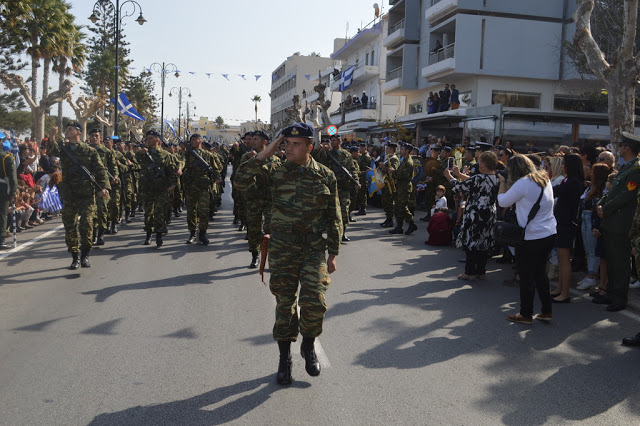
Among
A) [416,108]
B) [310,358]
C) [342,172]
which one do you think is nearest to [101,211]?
A: [342,172]

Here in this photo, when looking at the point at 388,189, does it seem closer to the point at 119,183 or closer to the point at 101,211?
the point at 119,183

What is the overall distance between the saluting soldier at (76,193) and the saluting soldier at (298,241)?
16.6 ft

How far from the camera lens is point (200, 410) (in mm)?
3891

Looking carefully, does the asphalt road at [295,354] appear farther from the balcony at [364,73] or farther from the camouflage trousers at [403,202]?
the balcony at [364,73]

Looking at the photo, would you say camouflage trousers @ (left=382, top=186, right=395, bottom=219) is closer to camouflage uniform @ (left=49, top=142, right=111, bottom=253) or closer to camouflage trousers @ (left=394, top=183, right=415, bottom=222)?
camouflage trousers @ (left=394, top=183, right=415, bottom=222)

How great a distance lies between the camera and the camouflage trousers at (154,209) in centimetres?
1077

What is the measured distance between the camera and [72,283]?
766 centimetres

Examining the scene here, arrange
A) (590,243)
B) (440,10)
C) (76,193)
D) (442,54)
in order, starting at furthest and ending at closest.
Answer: (442,54), (440,10), (76,193), (590,243)

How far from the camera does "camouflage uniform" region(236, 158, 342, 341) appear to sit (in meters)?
4.43

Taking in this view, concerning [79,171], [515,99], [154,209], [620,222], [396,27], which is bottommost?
[154,209]

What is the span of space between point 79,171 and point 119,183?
320cm

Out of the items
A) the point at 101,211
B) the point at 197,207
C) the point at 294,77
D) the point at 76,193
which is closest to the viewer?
the point at 76,193

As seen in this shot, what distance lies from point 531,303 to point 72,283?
19.1 ft

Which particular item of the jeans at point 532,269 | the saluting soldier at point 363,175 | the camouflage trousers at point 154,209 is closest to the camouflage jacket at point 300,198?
the jeans at point 532,269
